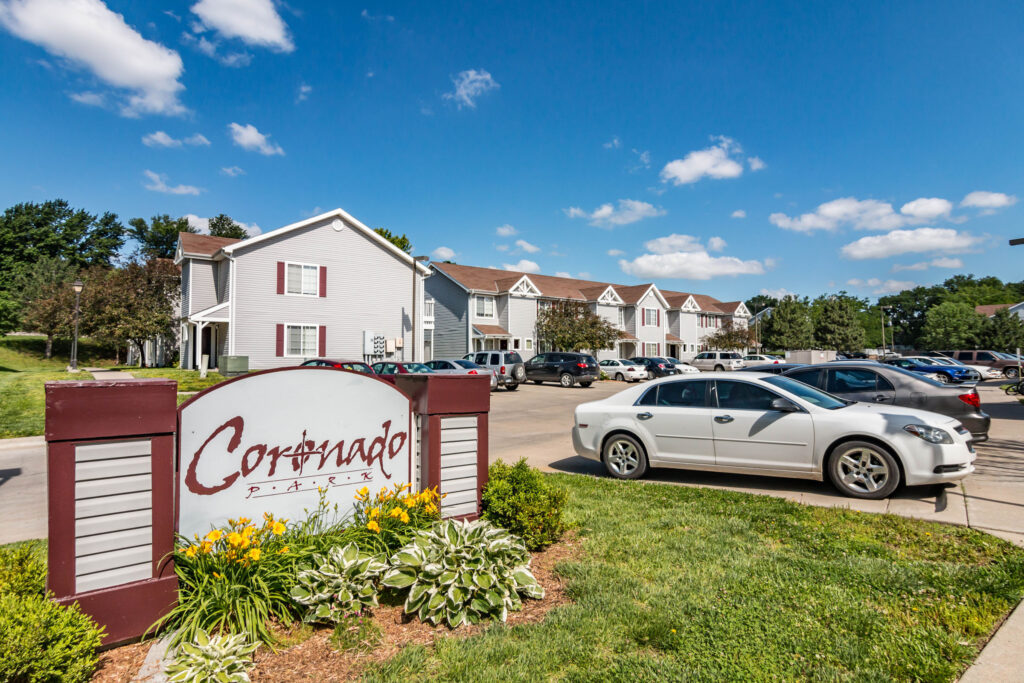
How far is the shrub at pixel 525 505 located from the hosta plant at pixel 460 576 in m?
0.76

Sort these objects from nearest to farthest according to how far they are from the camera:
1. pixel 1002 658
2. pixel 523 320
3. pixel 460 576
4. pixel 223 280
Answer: pixel 1002 658 → pixel 460 576 → pixel 223 280 → pixel 523 320

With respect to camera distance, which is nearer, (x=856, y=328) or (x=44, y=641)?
(x=44, y=641)

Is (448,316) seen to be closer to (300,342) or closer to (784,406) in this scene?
(300,342)

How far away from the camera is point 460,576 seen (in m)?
3.70

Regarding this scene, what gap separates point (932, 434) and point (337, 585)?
672cm

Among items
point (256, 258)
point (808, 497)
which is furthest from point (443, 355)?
point (808, 497)

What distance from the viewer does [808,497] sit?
6852 millimetres

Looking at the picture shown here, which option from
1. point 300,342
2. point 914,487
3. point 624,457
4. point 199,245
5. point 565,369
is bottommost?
point 914,487

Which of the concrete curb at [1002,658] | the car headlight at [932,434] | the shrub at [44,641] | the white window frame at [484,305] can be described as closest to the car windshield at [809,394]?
the car headlight at [932,434]

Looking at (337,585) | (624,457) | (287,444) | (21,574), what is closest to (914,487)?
(624,457)

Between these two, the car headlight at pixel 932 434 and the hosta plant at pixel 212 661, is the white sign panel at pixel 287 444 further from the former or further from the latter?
the car headlight at pixel 932 434

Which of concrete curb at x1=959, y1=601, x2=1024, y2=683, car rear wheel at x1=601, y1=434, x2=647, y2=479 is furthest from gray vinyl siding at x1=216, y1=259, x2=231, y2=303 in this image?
concrete curb at x1=959, y1=601, x2=1024, y2=683

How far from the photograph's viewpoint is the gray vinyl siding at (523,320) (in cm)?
4366

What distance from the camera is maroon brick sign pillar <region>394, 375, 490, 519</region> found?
4.83m
